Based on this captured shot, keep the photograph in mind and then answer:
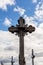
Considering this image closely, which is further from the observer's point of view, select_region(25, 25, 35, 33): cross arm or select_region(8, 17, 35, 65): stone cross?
select_region(25, 25, 35, 33): cross arm

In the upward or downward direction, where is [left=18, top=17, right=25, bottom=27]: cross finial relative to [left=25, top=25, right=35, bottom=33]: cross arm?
upward

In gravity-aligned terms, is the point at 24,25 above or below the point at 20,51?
above

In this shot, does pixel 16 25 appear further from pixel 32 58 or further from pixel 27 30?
pixel 32 58

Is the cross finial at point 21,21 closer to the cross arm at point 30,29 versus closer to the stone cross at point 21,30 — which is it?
the stone cross at point 21,30

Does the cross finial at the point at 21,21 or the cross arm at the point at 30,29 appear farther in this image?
the cross arm at the point at 30,29

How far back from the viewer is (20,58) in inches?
611

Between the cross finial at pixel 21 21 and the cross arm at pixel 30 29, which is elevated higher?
the cross finial at pixel 21 21

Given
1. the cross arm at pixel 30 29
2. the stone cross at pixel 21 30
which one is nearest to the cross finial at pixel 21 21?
the stone cross at pixel 21 30

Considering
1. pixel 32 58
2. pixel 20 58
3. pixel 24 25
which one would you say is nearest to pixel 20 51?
pixel 20 58

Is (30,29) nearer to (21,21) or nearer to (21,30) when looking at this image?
(21,30)

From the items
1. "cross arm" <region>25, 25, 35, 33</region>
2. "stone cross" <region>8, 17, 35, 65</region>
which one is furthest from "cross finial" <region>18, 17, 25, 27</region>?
"cross arm" <region>25, 25, 35, 33</region>

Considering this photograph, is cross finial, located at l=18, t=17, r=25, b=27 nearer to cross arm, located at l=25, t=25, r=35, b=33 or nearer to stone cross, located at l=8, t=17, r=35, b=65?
stone cross, located at l=8, t=17, r=35, b=65

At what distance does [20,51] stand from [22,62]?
26.5 inches

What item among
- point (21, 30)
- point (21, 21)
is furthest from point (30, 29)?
point (21, 21)
